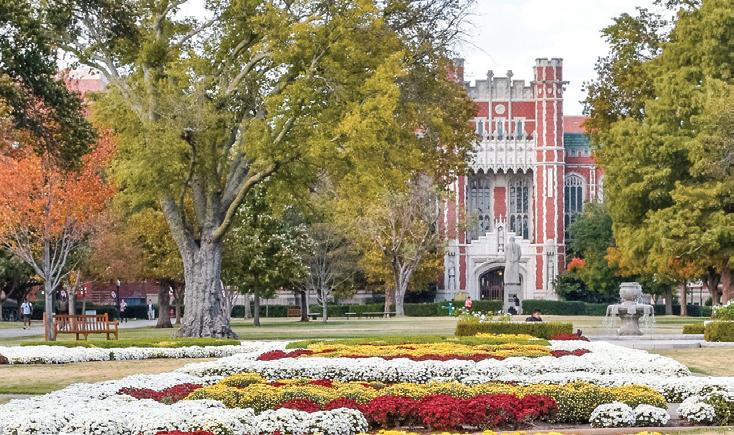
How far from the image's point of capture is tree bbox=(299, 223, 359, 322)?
68.1m

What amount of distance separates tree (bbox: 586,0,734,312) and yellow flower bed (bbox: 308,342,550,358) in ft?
68.0

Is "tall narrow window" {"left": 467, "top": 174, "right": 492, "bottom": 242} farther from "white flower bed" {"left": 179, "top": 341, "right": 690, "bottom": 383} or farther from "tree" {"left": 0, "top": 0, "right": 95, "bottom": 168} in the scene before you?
"white flower bed" {"left": 179, "top": 341, "right": 690, "bottom": 383}

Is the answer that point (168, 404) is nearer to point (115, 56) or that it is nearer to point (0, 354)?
point (0, 354)

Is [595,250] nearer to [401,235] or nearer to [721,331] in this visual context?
[401,235]

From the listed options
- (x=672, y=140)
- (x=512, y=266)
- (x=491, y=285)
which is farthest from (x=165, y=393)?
(x=491, y=285)

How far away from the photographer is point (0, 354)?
2781cm

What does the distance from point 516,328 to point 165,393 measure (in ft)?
56.1

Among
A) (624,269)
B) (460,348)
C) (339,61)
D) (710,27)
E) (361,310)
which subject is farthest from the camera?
(361,310)

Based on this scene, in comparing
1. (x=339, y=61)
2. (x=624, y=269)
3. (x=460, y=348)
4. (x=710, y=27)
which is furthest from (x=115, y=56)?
(x=624, y=269)

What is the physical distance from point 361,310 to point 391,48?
147ft

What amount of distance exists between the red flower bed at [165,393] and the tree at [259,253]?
35.6 metres

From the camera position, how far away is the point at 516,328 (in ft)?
106

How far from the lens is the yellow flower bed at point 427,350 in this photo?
75.5ft

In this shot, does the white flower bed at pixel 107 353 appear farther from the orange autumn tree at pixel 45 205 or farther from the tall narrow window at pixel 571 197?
the tall narrow window at pixel 571 197
